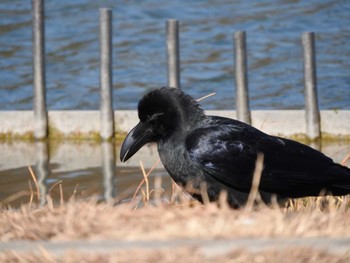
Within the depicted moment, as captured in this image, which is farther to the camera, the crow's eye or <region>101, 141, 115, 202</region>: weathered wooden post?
<region>101, 141, 115, 202</region>: weathered wooden post

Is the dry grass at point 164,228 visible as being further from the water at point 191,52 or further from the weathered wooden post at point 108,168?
the water at point 191,52

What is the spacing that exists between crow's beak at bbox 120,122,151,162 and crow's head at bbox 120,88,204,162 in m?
0.04

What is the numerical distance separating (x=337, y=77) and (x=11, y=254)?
2300cm

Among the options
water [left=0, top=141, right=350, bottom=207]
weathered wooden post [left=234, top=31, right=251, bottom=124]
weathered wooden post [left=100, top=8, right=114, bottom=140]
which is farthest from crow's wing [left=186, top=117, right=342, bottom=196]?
weathered wooden post [left=100, top=8, right=114, bottom=140]

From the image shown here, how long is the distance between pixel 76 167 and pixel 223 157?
8382 millimetres

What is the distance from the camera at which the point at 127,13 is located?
3488 cm

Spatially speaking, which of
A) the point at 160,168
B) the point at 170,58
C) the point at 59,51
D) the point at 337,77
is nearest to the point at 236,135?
the point at 160,168

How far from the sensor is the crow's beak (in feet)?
24.2

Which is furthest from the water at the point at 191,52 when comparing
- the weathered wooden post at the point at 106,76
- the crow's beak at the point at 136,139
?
the crow's beak at the point at 136,139

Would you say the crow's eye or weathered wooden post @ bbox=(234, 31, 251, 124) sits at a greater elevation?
weathered wooden post @ bbox=(234, 31, 251, 124)

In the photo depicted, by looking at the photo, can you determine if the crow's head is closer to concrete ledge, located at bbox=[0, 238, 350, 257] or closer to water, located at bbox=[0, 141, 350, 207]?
concrete ledge, located at bbox=[0, 238, 350, 257]

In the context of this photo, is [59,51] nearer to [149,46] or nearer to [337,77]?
[149,46]

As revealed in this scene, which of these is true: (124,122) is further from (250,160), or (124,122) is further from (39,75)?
(250,160)

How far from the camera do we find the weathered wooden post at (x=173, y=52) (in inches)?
655
